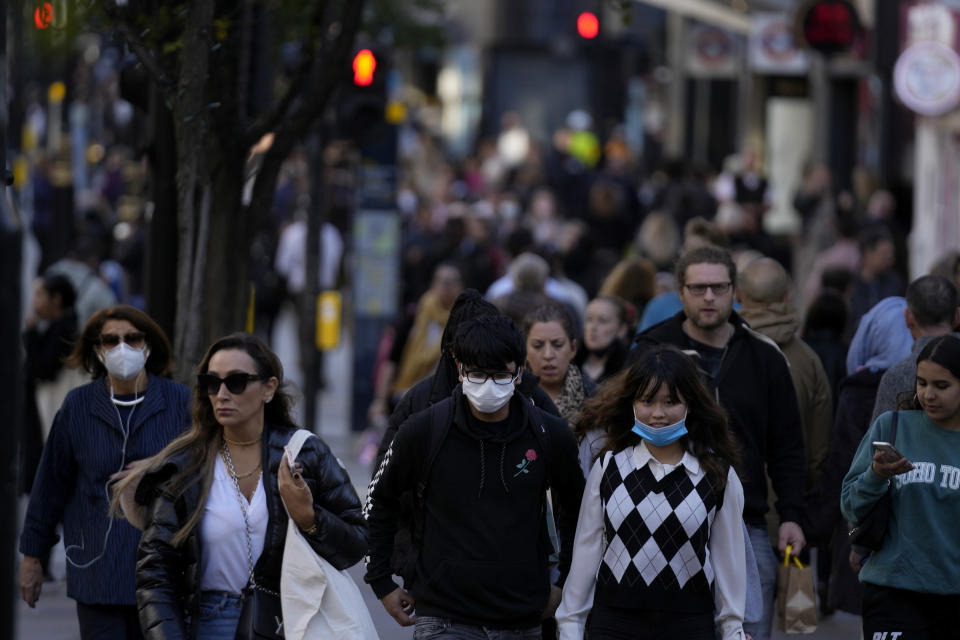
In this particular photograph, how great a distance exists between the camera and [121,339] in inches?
284

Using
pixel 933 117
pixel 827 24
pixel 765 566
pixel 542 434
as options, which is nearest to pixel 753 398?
pixel 765 566

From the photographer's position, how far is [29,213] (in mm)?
26453

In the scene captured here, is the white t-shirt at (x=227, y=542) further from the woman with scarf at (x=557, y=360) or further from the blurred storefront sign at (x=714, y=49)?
the blurred storefront sign at (x=714, y=49)

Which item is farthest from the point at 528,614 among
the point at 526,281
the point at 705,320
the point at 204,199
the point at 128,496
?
the point at 526,281

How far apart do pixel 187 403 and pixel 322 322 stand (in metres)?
10.7

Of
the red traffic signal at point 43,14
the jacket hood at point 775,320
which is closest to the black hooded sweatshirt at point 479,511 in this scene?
the jacket hood at point 775,320

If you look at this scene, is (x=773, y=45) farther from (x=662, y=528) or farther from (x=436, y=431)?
(x=436, y=431)

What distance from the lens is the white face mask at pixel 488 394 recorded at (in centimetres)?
579

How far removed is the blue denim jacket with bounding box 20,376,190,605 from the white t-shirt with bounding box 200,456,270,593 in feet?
4.16

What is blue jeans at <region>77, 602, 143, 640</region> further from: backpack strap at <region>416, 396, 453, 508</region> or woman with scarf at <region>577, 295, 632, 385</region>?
woman with scarf at <region>577, 295, 632, 385</region>

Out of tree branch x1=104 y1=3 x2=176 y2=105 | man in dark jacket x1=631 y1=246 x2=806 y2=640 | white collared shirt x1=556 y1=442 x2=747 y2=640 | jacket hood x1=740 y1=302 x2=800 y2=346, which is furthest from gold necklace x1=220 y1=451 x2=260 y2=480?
jacket hood x1=740 y1=302 x2=800 y2=346

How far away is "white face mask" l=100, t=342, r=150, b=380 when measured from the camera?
23.4 feet

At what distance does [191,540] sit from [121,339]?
5.87 feet

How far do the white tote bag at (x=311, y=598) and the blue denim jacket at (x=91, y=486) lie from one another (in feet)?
4.81
